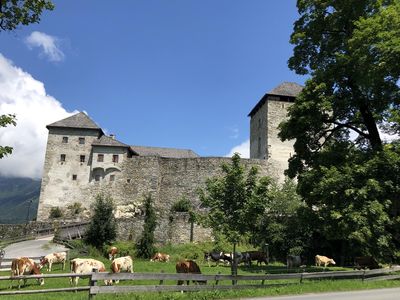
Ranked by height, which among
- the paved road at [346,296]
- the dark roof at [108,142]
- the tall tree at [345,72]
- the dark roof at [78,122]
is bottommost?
the paved road at [346,296]

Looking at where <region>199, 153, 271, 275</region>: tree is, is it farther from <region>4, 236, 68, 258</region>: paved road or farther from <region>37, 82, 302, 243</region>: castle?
<region>37, 82, 302, 243</region>: castle

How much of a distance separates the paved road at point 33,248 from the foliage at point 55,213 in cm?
1107

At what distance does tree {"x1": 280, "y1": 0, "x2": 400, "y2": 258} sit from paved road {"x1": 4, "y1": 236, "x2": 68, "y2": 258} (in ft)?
66.9

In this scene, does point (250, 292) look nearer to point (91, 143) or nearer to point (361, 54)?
point (361, 54)

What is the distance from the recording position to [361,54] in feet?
61.5

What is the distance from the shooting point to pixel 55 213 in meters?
48.9

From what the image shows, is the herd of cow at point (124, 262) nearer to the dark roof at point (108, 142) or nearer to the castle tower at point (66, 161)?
the castle tower at point (66, 161)

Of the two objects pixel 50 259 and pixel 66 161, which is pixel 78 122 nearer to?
pixel 66 161

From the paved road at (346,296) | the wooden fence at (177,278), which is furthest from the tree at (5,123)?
the paved road at (346,296)

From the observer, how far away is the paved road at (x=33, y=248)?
29.7 meters

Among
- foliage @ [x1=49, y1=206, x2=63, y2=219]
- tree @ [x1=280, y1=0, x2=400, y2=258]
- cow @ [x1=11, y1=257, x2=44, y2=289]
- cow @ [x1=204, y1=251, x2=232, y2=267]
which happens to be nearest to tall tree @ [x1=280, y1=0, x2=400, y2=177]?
tree @ [x1=280, y1=0, x2=400, y2=258]

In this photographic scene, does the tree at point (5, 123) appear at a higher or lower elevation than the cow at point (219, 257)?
higher

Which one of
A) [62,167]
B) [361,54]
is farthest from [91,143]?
[361,54]

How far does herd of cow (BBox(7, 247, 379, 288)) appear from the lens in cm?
1695
